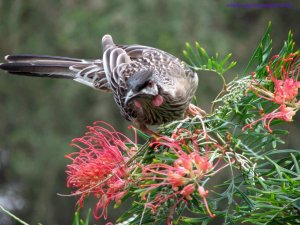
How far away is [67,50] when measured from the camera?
926 centimetres

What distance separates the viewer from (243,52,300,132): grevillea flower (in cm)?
254

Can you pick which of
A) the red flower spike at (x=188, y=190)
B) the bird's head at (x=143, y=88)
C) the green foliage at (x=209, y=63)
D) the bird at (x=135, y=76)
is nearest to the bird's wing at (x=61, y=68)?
the bird at (x=135, y=76)

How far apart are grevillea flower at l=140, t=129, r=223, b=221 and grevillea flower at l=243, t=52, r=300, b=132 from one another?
234 millimetres

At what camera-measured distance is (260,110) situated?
267cm

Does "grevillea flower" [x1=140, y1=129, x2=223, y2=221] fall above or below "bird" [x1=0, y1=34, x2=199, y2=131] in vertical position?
below

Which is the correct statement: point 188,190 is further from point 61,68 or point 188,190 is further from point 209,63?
point 61,68

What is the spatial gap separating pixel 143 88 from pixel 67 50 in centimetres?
618

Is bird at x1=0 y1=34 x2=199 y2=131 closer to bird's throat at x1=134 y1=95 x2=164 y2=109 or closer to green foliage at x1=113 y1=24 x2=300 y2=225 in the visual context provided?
bird's throat at x1=134 y1=95 x2=164 y2=109

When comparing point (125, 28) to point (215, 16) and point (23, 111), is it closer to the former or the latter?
point (215, 16)

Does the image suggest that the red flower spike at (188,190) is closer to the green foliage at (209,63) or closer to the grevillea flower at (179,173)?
the grevillea flower at (179,173)

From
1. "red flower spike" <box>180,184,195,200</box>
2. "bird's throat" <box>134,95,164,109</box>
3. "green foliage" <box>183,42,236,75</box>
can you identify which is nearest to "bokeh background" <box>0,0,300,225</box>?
"bird's throat" <box>134,95,164,109</box>

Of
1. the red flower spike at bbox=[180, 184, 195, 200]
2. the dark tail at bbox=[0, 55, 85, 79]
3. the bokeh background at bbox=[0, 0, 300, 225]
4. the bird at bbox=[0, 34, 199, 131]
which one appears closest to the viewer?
the red flower spike at bbox=[180, 184, 195, 200]

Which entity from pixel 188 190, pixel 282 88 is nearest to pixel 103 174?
pixel 188 190

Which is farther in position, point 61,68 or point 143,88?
point 61,68
